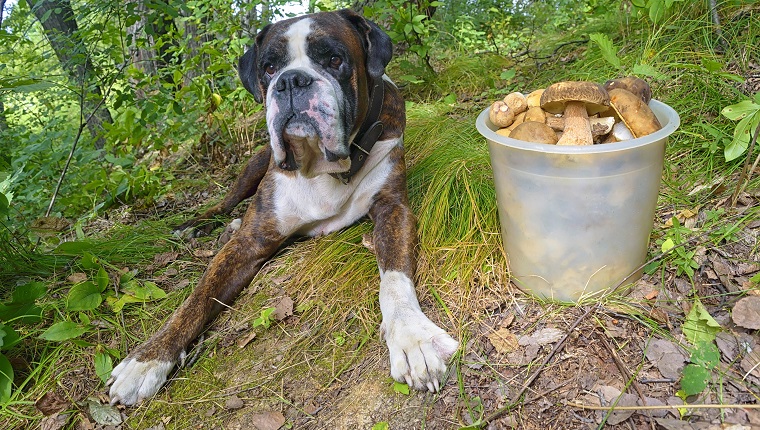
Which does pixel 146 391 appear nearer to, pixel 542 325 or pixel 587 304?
pixel 542 325

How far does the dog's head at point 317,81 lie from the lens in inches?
92.8

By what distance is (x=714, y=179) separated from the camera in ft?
8.80

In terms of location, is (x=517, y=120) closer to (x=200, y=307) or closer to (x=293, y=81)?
(x=293, y=81)

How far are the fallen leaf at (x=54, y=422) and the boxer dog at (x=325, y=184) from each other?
0.18 m

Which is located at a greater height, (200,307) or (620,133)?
(620,133)

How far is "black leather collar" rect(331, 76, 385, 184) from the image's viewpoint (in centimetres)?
274

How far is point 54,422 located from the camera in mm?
2125

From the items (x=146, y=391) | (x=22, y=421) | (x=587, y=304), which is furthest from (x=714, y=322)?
(x=22, y=421)

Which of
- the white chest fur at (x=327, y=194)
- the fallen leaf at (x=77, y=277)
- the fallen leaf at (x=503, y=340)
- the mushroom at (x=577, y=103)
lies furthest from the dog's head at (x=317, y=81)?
the fallen leaf at (x=77, y=277)

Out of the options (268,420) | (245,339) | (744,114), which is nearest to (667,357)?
(744,114)

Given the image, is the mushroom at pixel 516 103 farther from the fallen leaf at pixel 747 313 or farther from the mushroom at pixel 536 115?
the fallen leaf at pixel 747 313

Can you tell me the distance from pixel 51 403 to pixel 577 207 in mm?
2120

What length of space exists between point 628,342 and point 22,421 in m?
2.25

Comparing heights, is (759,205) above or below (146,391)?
above
